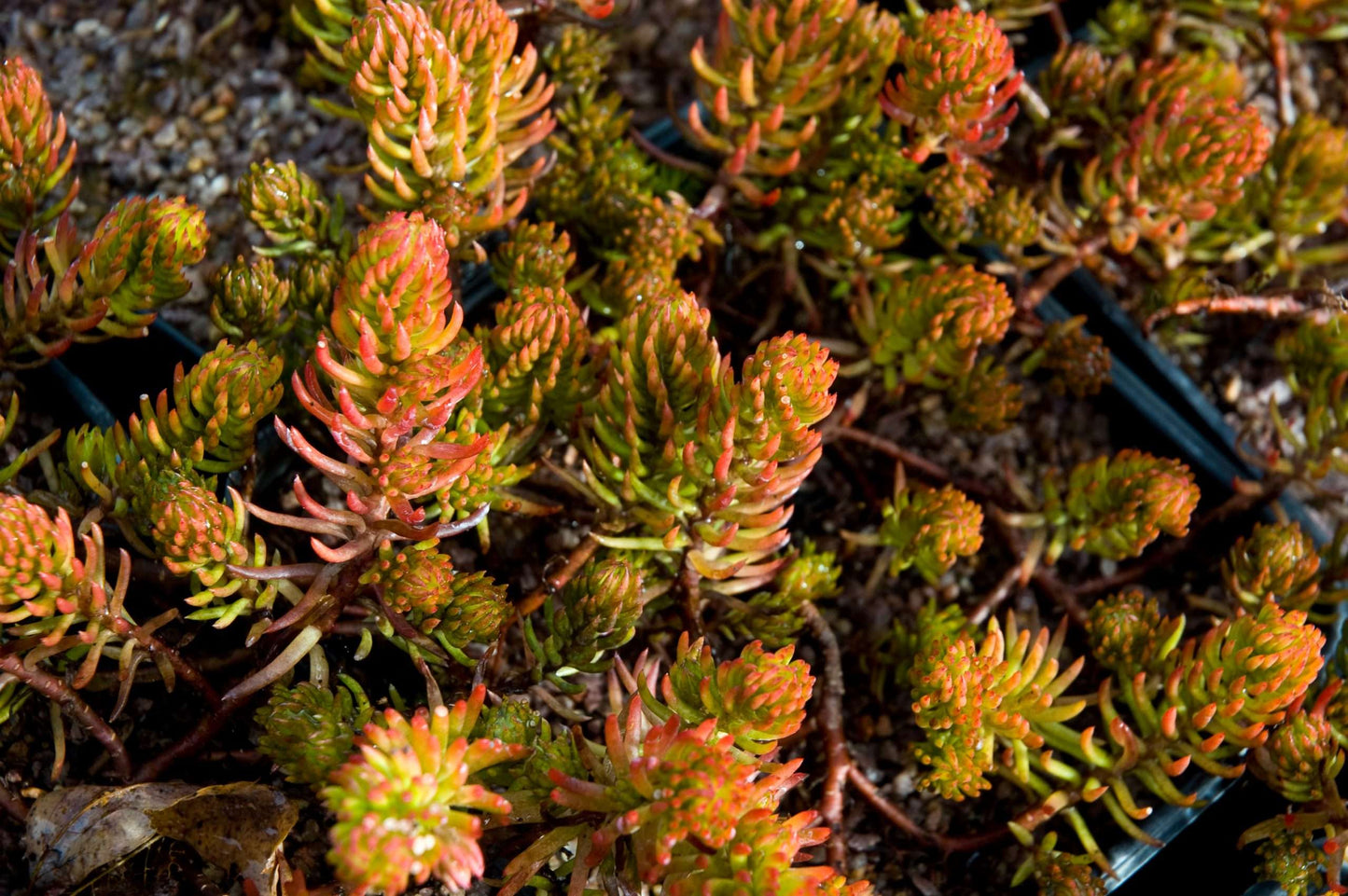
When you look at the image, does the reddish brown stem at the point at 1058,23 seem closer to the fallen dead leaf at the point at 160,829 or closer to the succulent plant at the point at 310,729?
the succulent plant at the point at 310,729

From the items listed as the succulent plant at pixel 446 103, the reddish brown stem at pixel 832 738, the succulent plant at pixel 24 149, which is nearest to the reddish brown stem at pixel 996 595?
the reddish brown stem at pixel 832 738

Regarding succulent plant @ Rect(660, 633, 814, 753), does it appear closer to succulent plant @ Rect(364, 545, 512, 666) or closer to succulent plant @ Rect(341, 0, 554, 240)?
succulent plant @ Rect(364, 545, 512, 666)

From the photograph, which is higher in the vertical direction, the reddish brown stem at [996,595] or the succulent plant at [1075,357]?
the succulent plant at [1075,357]

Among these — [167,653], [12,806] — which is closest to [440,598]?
[167,653]

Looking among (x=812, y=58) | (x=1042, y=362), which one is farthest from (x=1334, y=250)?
(x=812, y=58)

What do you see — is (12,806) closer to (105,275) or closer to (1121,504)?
(105,275)

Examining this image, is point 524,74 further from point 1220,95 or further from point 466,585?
point 1220,95
